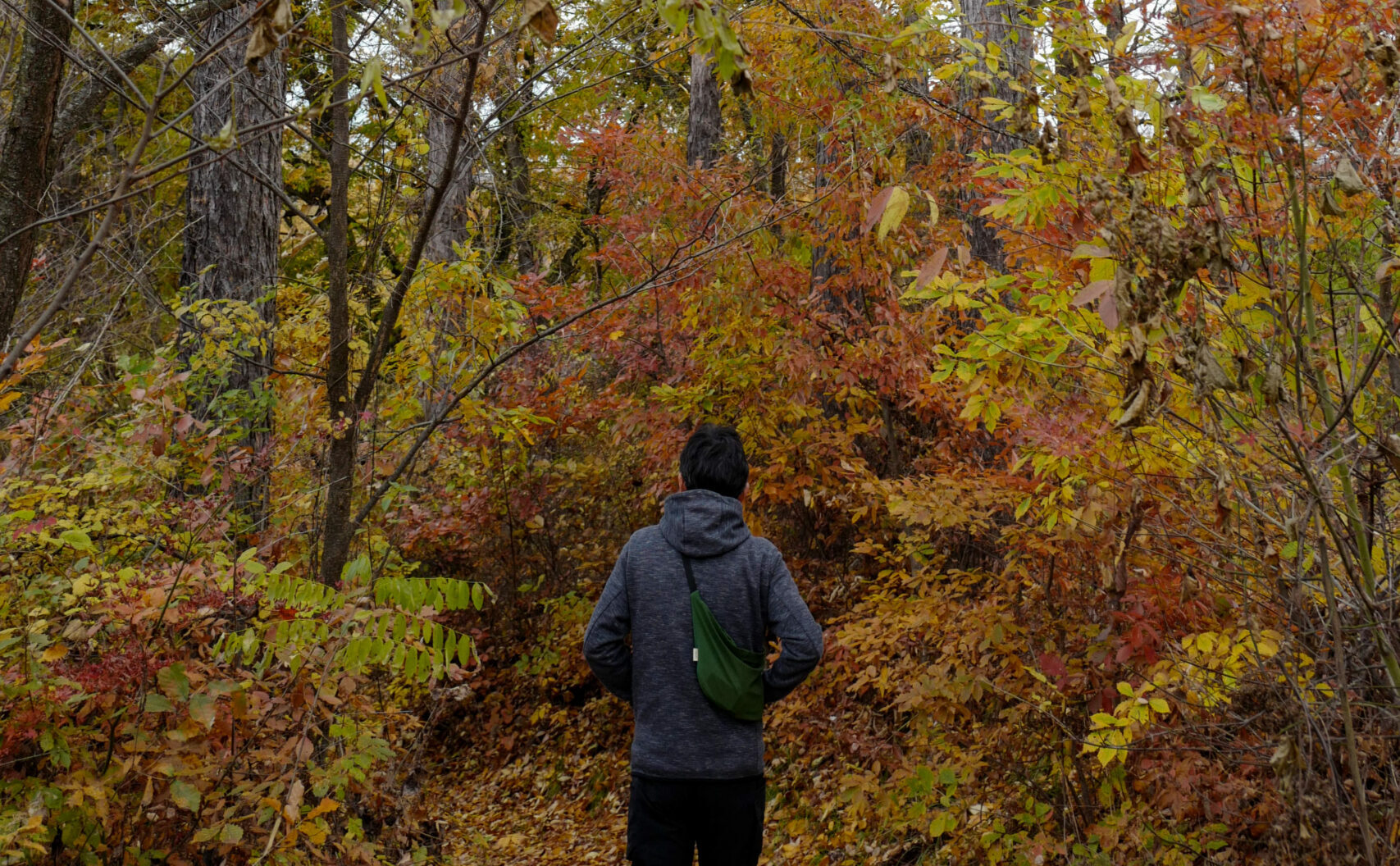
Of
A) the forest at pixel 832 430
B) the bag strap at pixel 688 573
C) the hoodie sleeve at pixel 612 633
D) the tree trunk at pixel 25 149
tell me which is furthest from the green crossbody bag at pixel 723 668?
the tree trunk at pixel 25 149

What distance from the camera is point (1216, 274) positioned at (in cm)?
300

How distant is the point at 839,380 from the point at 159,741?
3.91 metres

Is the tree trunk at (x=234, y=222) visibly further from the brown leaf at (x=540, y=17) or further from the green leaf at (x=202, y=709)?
the brown leaf at (x=540, y=17)

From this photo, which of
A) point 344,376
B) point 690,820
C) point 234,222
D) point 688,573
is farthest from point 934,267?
point 234,222

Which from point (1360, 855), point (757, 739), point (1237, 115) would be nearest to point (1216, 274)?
point (1237, 115)

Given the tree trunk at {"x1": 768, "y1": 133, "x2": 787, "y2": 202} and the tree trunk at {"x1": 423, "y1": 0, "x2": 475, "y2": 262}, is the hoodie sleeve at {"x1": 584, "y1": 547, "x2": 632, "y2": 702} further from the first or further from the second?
the tree trunk at {"x1": 768, "y1": 133, "x2": 787, "y2": 202}

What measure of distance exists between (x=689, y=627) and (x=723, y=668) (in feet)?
0.56

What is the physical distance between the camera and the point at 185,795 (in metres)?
3.19

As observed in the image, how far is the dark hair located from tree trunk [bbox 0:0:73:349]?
2.15m

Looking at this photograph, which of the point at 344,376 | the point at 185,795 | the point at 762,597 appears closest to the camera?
the point at 185,795

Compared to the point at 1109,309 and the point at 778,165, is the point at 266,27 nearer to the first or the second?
the point at 1109,309

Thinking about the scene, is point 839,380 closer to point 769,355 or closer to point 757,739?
point 769,355

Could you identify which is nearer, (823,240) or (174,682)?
(174,682)

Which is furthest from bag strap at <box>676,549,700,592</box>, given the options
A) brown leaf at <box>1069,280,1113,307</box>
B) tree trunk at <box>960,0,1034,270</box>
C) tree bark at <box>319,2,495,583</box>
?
tree trunk at <box>960,0,1034,270</box>
